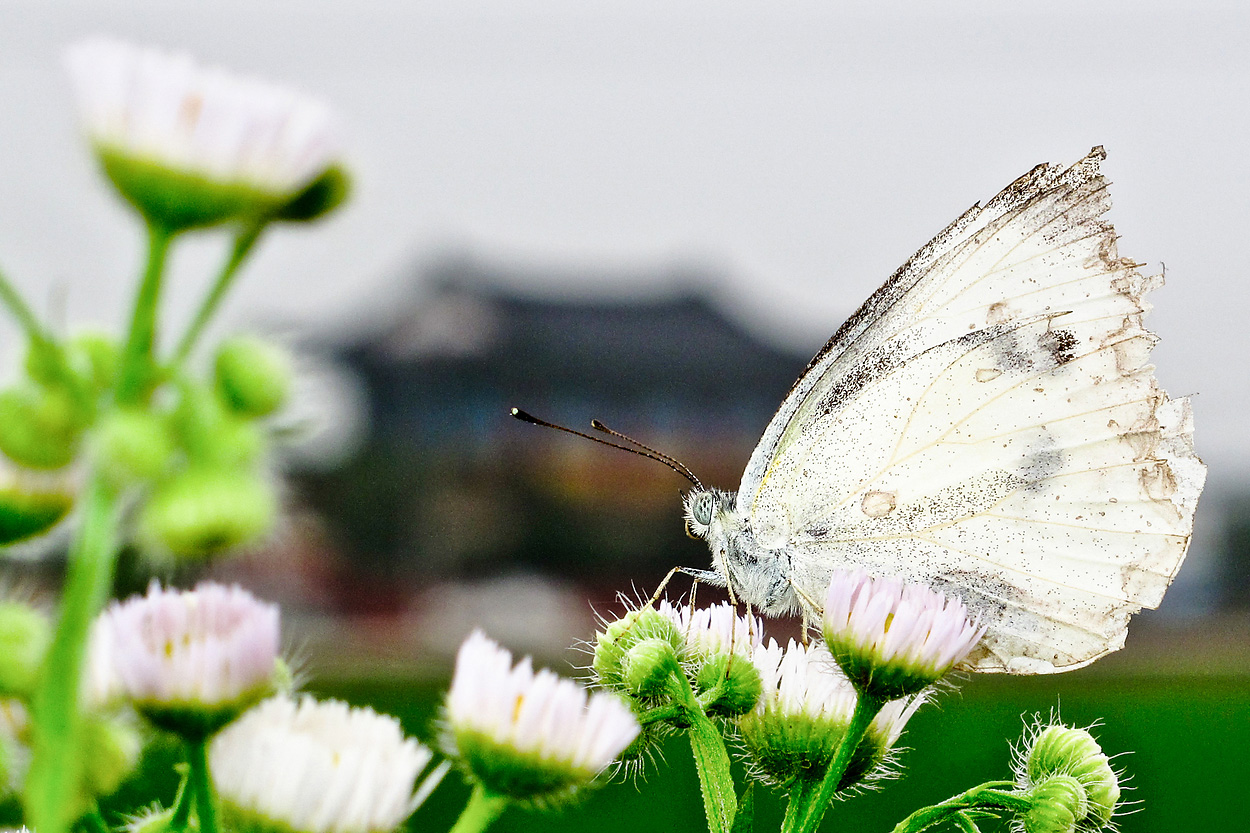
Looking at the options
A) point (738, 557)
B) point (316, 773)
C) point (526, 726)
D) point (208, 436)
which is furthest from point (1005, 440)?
point (208, 436)

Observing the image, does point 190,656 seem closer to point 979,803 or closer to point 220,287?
point 220,287

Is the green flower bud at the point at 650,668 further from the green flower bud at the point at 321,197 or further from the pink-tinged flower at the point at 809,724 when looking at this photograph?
the green flower bud at the point at 321,197

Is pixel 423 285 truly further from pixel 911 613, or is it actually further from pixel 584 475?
pixel 911 613

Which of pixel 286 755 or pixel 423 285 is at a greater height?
pixel 423 285

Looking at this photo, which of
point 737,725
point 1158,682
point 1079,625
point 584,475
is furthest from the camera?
point 584,475

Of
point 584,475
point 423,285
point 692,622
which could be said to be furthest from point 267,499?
point 423,285

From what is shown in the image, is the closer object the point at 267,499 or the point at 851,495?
the point at 267,499

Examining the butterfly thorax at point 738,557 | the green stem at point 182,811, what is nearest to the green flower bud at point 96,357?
the green stem at point 182,811
